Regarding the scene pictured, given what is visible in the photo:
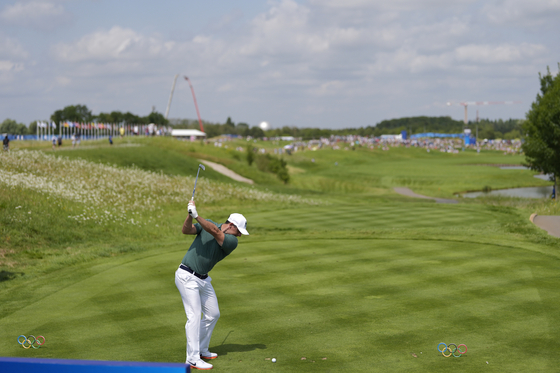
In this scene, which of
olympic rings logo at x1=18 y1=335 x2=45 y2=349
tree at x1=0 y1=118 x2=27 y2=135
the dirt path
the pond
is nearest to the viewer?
olympic rings logo at x1=18 y1=335 x2=45 y2=349

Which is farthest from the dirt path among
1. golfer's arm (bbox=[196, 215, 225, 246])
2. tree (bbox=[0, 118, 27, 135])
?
tree (bbox=[0, 118, 27, 135])

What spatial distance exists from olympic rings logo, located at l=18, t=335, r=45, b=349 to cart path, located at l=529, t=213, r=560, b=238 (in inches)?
768

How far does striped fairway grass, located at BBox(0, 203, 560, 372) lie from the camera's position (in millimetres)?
8930

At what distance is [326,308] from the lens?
38.4 ft

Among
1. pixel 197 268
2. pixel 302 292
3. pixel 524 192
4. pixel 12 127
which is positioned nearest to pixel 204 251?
pixel 197 268

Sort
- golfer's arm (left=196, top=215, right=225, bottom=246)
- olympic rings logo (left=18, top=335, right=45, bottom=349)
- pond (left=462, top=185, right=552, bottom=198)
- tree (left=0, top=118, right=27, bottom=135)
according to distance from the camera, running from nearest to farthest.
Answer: golfer's arm (left=196, top=215, right=225, bottom=246)
olympic rings logo (left=18, top=335, right=45, bottom=349)
pond (left=462, top=185, right=552, bottom=198)
tree (left=0, top=118, right=27, bottom=135)

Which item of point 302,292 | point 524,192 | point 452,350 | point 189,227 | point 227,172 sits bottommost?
point 524,192

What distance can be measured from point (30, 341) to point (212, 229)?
4279 millimetres

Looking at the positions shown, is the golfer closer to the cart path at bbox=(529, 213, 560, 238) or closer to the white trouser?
the white trouser

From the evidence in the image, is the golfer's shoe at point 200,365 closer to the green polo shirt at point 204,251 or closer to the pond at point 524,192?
the green polo shirt at point 204,251

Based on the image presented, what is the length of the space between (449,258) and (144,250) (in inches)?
443

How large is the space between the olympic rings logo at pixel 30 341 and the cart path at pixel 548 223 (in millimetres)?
19511

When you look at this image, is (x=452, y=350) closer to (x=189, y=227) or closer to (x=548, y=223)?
(x=189, y=227)

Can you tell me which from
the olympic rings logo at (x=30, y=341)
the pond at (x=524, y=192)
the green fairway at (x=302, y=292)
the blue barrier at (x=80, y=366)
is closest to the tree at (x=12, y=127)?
the pond at (x=524, y=192)
